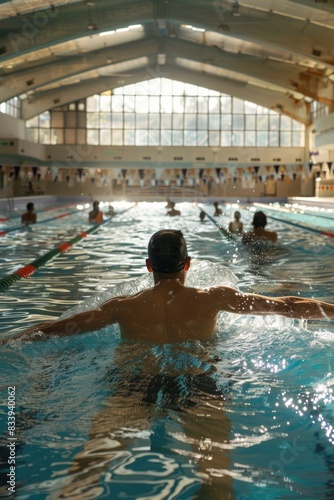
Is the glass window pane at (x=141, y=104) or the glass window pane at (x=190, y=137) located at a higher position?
the glass window pane at (x=141, y=104)

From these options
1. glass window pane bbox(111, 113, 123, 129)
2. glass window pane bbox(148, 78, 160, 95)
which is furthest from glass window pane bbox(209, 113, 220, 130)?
glass window pane bbox(111, 113, 123, 129)

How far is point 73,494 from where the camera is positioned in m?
2.22

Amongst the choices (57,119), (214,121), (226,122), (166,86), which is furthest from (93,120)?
(226,122)

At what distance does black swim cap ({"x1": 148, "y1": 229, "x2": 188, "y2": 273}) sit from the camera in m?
3.30

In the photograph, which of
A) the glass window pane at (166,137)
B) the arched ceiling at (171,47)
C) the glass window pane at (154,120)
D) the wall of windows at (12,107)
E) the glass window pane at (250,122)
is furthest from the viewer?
the glass window pane at (166,137)

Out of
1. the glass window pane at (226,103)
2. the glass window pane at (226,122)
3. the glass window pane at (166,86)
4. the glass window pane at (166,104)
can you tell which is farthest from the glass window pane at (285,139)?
the glass window pane at (166,86)

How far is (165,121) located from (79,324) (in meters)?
37.1

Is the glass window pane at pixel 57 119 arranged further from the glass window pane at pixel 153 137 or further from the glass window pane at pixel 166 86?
the glass window pane at pixel 166 86

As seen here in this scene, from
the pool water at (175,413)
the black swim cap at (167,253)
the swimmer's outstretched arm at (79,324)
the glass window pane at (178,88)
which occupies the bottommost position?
the pool water at (175,413)

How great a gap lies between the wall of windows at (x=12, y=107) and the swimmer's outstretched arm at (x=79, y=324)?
28976mm

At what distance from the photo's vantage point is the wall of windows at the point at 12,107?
3189 cm

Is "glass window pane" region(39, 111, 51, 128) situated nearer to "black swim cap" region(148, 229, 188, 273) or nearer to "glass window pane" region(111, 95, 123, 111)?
"glass window pane" region(111, 95, 123, 111)

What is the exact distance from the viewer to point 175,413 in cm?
285

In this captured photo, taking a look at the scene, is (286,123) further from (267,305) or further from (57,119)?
(267,305)
